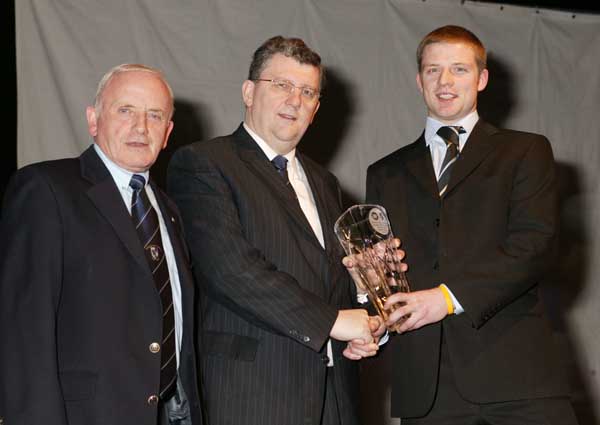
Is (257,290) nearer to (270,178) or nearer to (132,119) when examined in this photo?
(270,178)

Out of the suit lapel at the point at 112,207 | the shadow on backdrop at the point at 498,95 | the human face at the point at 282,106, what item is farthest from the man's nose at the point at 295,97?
the shadow on backdrop at the point at 498,95

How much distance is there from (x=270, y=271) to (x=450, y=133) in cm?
92

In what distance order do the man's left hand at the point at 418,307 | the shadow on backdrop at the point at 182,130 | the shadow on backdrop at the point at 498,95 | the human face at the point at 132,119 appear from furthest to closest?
the shadow on backdrop at the point at 498,95 → the shadow on backdrop at the point at 182,130 → the man's left hand at the point at 418,307 → the human face at the point at 132,119

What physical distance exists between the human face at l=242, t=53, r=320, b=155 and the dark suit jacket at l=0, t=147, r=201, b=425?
0.69 metres

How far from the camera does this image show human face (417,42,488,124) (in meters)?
3.02

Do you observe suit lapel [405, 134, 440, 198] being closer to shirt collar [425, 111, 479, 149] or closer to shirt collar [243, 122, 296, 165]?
shirt collar [425, 111, 479, 149]

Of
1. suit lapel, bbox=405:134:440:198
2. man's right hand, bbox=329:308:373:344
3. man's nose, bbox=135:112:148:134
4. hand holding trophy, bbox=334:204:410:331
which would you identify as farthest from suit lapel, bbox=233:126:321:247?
suit lapel, bbox=405:134:440:198

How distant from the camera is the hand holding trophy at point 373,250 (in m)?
2.74

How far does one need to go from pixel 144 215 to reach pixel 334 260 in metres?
0.69

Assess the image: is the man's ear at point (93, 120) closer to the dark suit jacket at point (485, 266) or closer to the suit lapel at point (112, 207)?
the suit lapel at point (112, 207)

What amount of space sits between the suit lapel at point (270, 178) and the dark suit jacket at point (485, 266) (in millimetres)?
412

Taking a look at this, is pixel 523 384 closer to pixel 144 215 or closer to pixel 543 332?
pixel 543 332

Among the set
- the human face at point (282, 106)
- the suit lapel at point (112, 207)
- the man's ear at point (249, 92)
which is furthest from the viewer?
the man's ear at point (249, 92)

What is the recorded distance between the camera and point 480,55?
3076 millimetres
